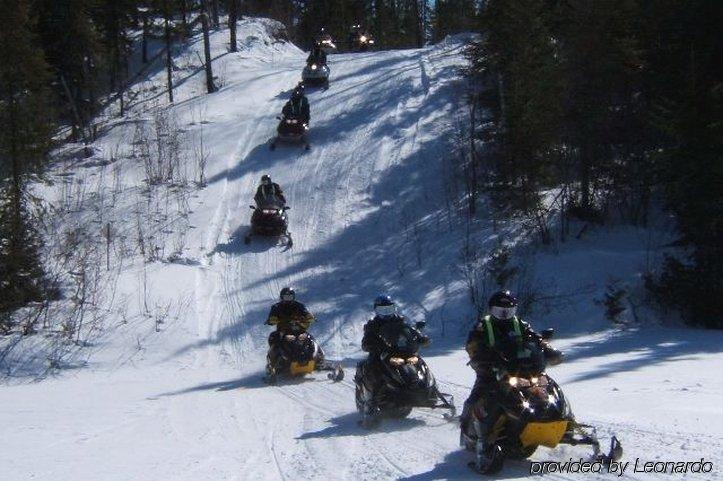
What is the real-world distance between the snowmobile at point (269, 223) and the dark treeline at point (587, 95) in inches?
238

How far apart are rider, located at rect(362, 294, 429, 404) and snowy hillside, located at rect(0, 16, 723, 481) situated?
71 cm

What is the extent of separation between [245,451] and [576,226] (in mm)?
16603

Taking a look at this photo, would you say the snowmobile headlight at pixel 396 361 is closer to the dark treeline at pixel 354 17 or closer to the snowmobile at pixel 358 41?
the snowmobile at pixel 358 41

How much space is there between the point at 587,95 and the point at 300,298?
31.8 feet

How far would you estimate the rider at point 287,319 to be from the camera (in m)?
14.5

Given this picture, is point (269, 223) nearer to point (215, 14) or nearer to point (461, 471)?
point (461, 471)

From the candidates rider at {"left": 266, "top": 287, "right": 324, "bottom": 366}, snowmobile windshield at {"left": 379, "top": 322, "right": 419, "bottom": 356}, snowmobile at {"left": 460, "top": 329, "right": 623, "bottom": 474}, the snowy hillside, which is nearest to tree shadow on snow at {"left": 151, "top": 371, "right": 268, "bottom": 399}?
the snowy hillside

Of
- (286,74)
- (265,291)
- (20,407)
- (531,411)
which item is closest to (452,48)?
(286,74)

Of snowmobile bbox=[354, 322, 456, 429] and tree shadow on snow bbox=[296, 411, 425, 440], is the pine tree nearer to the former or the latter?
tree shadow on snow bbox=[296, 411, 425, 440]

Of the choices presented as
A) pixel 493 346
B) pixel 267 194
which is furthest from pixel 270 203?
pixel 493 346

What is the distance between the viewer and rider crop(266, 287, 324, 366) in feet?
47.7

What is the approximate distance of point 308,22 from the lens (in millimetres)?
58188

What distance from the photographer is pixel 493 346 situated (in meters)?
7.20

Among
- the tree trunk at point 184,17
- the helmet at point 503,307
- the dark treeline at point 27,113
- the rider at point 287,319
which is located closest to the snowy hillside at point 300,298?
the rider at point 287,319
